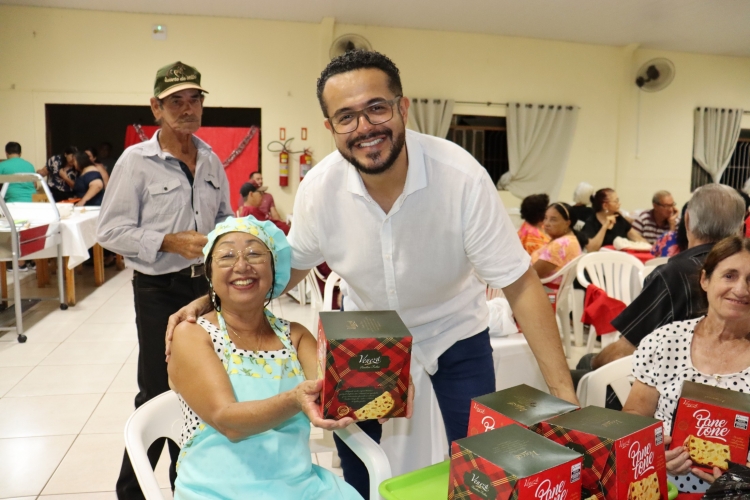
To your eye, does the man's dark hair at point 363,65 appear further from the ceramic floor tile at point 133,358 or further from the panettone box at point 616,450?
the ceramic floor tile at point 133,358

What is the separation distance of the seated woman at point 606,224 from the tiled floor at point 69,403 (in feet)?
8.80

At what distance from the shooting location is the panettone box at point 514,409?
96 cm

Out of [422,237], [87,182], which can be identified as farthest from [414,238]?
[87,182]

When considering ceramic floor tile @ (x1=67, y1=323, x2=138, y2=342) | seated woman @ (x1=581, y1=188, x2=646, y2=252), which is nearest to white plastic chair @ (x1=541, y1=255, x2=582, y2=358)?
seated woman @ (x1=581, y1=188, x2=646, y2=252)

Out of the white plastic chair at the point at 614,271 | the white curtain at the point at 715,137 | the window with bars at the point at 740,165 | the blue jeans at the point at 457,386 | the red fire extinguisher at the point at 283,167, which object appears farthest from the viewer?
the window with bars at the point at 740,165

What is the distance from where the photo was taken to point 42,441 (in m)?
2.82

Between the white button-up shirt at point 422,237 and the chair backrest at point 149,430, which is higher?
the white button-up shirt at point 422,237

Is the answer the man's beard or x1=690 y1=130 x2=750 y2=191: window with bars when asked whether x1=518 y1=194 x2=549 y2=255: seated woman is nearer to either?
the man's beard

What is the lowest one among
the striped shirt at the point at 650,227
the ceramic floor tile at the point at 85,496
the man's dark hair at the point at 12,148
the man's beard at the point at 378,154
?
the ceramic floor tile at the point at 85,496

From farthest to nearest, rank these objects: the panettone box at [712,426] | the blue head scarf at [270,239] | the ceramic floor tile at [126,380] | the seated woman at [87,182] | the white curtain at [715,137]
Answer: the white curtain at [715,137] < the seated woman at [87,182] < the ceramic floor tile at [126,380] < the blue head scarf at [270,239] < the panettone box at [712,426]

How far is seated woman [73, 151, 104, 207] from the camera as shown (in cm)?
702

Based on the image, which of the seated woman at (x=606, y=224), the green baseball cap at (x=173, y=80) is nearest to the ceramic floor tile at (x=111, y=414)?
the green baseball cap at (x=173, y=80)

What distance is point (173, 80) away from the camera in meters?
2.15

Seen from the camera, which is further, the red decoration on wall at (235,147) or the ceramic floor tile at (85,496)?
the red decoration on wall at (235,147)
